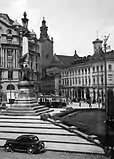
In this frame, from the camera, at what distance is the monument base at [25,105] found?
21.2m

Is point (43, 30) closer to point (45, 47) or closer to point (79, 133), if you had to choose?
point (45, 47)

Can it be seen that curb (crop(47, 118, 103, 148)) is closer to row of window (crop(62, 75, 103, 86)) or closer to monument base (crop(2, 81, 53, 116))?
monument base (crop(2, 81, 53, 116))

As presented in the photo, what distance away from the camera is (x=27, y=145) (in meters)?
14.4

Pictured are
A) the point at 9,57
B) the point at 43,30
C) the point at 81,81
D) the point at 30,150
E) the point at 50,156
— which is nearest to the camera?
the point at 50,156

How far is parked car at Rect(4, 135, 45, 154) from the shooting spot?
1427 cm

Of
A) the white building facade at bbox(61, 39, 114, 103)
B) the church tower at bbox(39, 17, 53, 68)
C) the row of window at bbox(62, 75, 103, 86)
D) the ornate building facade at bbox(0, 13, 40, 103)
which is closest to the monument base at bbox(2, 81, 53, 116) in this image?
the white building facade at bbox(61, 39, 114, 103)

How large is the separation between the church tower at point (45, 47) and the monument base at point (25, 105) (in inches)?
→ 2950

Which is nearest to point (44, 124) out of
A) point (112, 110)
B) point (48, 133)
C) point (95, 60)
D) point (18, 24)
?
point (48, 133)

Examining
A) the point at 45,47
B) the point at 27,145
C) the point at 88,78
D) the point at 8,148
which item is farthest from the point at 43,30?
the point at 27,145

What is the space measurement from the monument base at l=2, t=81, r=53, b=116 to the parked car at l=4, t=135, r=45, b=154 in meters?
5.91

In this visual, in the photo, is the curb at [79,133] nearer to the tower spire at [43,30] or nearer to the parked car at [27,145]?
the parked car at [27,145]

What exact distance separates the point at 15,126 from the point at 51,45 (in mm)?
87110

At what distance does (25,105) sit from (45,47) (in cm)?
7985

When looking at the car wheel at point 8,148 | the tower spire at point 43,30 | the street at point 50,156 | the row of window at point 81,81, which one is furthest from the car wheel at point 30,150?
the tower spire at point 43,30
